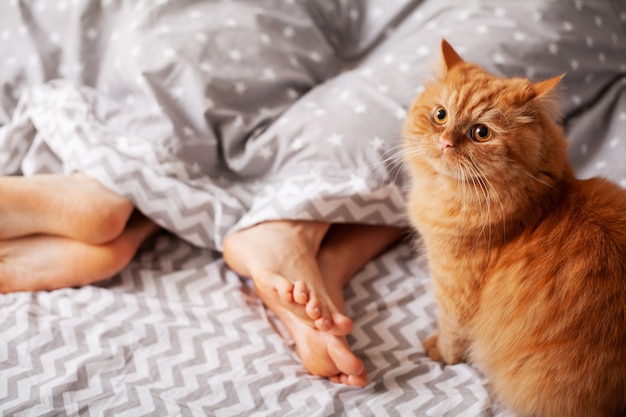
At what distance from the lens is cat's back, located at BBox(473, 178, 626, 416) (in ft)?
2.99

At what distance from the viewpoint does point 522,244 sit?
102cm

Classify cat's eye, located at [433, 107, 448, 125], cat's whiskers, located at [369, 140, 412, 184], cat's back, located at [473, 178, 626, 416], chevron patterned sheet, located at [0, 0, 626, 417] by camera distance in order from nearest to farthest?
1. cat's back, located at [473, 178, 626, 416]
2. cat's eye, located at [433, 107, 448, 125]
3. chevron patterned sheet, located at [0, 0, 626, 417]
4. cat's whiskers, located at [369, 140, 412, 184]

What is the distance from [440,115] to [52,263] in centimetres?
90

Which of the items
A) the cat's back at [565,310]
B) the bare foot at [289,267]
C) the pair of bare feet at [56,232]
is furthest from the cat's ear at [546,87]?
the pair of bare feet at [56,232]

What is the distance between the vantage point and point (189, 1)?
1476 millimetres

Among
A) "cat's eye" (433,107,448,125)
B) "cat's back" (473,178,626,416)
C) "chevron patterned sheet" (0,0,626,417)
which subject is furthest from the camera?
"chevron patterned sheet" (0,0,626,417)

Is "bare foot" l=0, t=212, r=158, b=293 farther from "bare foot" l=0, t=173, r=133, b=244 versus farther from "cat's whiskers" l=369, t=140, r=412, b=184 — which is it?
"cat's whiskers" l=369, t=140, r=412, b=184

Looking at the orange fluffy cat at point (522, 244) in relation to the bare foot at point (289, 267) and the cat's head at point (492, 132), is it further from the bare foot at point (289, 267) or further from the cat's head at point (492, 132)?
the bare foot at point (289, 267)

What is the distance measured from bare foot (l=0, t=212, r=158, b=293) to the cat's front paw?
28.4 inches

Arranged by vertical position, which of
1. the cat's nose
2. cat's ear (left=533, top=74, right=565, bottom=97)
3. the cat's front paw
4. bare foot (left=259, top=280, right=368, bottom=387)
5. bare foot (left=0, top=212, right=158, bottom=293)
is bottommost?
the cat's front paw

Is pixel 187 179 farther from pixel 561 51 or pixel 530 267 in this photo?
pixel 561 51

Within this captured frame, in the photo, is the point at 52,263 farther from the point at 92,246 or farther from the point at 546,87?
the point at 546,87

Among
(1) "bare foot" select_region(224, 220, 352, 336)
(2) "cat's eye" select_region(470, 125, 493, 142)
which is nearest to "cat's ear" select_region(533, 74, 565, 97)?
(2) "cat's eye" select_region(470, 125, 493, 142)

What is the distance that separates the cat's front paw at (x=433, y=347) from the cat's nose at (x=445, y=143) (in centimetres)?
45
